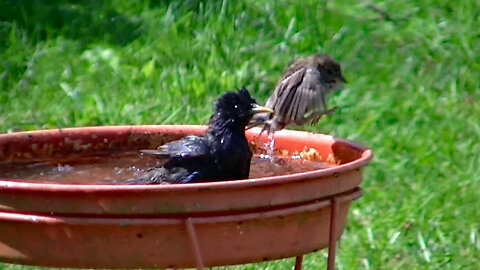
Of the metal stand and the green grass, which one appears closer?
the metal stand

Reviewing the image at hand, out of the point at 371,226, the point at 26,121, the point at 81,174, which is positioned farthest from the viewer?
the point at 26,121

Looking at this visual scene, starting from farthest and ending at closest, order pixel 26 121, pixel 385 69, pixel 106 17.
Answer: pixel 106 17, pixel 385 69, pixel 26 121

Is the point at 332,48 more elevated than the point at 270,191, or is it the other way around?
the point at 270,191

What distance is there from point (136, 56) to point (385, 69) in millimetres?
1595

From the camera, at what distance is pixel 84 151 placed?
3.54 m

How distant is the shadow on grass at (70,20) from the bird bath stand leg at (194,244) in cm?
458

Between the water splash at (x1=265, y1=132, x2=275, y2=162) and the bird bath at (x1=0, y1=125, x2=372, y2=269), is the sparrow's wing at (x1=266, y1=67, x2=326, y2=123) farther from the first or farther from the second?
the bird bath at (x1=0, y1=125, x2=372, y2=269)

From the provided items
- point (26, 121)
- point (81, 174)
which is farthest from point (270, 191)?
point (26, 121)

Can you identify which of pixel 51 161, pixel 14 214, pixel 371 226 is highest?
pixel 14 214

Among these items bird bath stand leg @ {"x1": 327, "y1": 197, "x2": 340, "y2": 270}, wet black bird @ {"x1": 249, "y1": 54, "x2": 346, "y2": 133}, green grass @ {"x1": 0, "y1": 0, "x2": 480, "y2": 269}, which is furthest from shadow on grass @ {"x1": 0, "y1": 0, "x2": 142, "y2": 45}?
bird bath stand leg @ {"x1": 327, "y1": 197, "x2": 340, "y2": 270}

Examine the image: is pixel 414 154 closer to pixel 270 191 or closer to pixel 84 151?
pixel 84 151

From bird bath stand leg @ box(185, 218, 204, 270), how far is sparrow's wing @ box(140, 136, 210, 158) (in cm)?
62

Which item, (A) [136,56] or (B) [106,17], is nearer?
(A) [136,56]

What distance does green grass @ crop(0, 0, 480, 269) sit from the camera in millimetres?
5270
